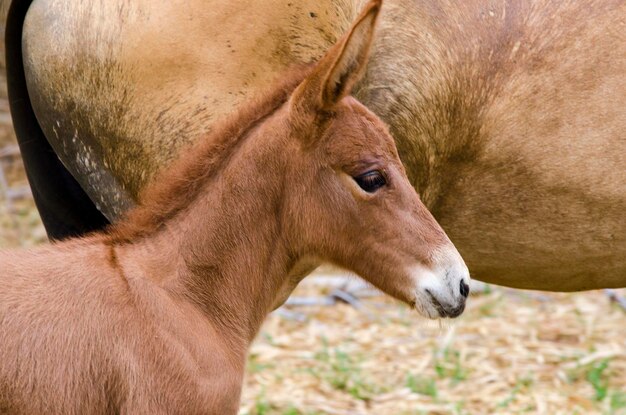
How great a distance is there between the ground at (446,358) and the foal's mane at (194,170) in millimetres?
1761

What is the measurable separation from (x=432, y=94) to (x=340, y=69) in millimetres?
810

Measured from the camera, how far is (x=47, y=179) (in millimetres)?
4012

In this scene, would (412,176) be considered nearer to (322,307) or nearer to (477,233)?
(477,233)

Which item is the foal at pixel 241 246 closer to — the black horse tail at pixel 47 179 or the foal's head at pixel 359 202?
the foal's head at pixel 359 202

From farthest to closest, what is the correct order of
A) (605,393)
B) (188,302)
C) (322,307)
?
(322,307)
(605,393)
(188,302)

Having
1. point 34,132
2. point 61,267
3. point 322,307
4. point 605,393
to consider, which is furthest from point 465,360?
point 61,267

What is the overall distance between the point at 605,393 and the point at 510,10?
2441mm

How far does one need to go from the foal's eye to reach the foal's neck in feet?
0.74

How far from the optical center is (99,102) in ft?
11.8

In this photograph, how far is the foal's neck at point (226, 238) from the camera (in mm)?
3012

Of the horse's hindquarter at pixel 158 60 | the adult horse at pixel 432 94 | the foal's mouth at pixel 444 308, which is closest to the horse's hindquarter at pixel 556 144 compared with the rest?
the adult horse at pixel 432 94

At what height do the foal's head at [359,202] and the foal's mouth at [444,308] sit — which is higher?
the foal's head at [359,202]

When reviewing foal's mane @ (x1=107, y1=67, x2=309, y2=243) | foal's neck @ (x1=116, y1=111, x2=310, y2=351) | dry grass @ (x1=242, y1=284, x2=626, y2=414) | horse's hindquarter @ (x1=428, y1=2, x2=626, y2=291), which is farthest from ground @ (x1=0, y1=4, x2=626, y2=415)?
foal's mane @ (x1=107, y1=67, x2=309, y2=243)

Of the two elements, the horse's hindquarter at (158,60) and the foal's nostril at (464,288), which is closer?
the foal's nostril at (464,288)
